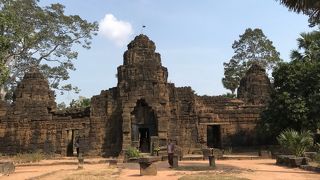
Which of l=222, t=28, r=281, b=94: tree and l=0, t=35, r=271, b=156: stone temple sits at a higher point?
l=222, t=28, r=281, b=94: tree

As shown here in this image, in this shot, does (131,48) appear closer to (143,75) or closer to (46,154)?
(143,75)

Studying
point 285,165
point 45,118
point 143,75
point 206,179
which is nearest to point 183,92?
point 143,75

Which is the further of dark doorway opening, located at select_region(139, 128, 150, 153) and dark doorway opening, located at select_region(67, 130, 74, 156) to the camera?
dark doorway opening, located at select_region(67, 130, 74, 156)

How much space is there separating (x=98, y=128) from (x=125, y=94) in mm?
2846

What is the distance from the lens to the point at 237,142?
2619cm

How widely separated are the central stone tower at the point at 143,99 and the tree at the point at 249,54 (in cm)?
2025

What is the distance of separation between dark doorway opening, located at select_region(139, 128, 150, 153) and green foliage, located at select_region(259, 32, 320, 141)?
7349mm

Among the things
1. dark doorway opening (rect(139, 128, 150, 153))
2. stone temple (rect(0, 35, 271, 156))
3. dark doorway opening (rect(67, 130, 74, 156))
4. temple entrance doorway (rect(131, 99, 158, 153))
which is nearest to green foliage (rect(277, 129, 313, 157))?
stone temple (rect(0, 35, 271, 156))

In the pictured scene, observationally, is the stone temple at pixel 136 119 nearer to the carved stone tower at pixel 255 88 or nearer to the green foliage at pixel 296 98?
the carved stone tower at pixel 255 88

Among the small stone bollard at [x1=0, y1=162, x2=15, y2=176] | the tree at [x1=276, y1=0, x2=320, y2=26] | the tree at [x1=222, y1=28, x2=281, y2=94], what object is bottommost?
the small stone bollard at [x1=0, y1=162, x2=15, y2=176]

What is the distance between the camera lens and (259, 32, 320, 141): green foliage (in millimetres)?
21953

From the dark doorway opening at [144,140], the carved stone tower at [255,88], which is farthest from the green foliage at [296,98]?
the dark doorway opening at [144,140]

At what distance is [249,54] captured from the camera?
45812mm

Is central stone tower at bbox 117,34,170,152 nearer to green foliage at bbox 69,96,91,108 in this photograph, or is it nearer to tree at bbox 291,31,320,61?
tree at bbox 291,31,320,61
